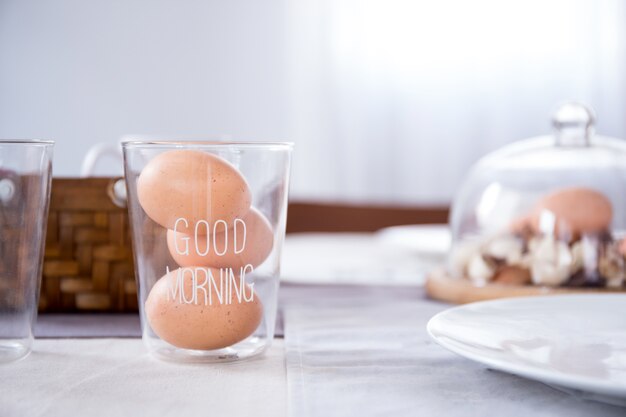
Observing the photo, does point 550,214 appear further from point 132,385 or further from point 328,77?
point 328,77

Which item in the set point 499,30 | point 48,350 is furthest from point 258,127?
point 48,350

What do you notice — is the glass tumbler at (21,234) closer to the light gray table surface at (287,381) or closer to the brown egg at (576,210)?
the light gray table surface at (287,381)

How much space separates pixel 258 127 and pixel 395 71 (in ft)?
1.74

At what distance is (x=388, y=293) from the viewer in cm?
87

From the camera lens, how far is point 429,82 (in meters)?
2.86

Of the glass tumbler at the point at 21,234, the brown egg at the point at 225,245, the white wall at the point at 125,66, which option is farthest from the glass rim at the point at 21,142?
the white wall at the point at 125,66

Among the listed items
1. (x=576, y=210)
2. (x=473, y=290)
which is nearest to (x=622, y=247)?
(x=576, y=210)

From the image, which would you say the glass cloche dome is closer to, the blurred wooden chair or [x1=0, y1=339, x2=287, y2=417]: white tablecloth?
[x1=0, y1=339, x2=287, y2=417]: white tablecloth

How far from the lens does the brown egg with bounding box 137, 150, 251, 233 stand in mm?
523

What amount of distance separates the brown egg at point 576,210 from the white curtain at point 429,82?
6.64 feet

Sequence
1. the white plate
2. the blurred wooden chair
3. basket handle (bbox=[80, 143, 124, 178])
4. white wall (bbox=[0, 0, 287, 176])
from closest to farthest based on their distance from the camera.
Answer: the white plate → basket handle (bbox=[80, 143, 124, 178]) → the blurred wooden chair → white wall (bbox=[0, 0, 287, 176])

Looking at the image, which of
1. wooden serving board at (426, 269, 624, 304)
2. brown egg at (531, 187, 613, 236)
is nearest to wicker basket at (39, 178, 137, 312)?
wooden serving board at (426, 269, 624, 304)

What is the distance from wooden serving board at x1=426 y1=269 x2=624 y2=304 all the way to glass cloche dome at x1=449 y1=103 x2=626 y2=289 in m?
0.01

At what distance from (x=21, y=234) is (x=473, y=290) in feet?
1.47
